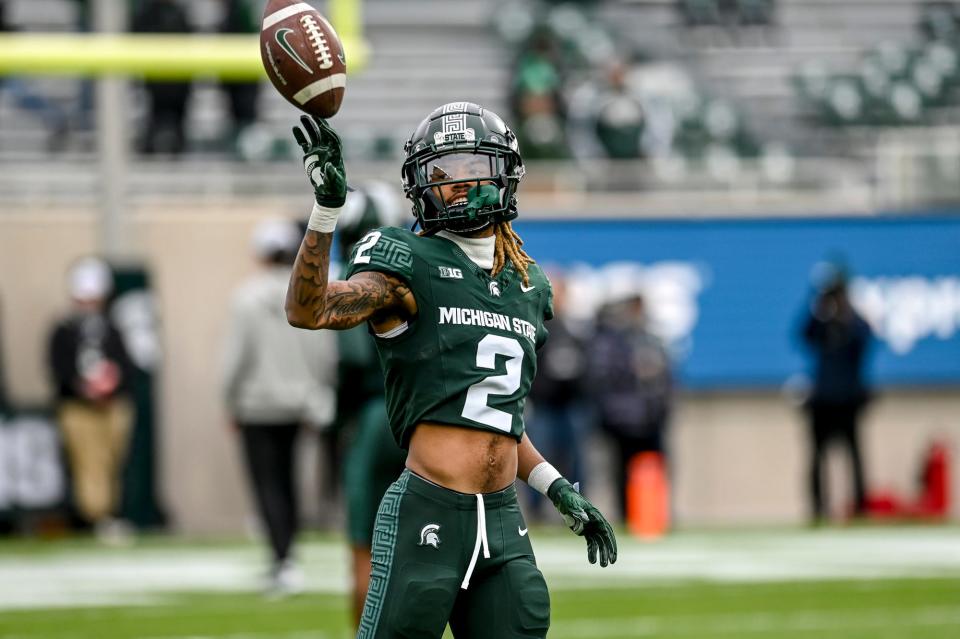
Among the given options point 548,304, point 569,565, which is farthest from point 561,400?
point 548,304

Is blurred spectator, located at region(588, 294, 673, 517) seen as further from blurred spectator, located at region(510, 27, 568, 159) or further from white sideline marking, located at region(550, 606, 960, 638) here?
white sideline marking, located at region(550, 606, 960, 638)

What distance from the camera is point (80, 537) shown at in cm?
1355

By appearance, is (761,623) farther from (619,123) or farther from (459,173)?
(619,123)

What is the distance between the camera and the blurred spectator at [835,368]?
14.3 m

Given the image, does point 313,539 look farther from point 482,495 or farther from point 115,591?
point 482,495

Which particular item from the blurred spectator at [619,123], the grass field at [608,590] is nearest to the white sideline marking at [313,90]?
the grass field at [608,590]

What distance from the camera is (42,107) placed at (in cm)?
1683

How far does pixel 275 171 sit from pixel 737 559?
5.69m

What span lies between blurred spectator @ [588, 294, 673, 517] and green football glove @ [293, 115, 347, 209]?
9.56 metres

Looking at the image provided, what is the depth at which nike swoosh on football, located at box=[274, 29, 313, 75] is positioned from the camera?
4223mm

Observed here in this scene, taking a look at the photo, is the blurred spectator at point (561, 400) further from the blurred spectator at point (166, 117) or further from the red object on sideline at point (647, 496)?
the blurred spectator at point (166, 117)

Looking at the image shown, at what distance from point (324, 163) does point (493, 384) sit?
29.6 inches

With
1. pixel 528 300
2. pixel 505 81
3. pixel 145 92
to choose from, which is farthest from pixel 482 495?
pixel 505 81

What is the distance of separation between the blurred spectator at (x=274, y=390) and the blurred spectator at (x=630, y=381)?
3889 millimetres
